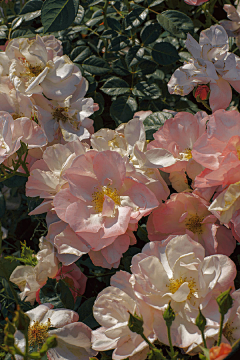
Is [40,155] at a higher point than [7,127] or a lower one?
lower

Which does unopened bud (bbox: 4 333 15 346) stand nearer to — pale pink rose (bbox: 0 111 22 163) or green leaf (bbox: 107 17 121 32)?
pale pink rose (bbox: 0 111 22 163)

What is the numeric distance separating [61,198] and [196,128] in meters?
0.34

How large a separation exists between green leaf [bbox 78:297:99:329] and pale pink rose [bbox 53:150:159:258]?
174mm

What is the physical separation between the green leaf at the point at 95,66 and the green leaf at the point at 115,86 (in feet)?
0.12

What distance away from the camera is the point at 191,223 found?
0.80m

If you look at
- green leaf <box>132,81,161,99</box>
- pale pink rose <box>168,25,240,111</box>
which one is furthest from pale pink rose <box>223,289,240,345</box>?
green leaf <box>132,81,161,99</box>

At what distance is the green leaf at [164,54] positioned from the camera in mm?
1110

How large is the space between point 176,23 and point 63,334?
0.91m

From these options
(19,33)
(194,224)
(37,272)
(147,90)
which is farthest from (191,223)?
(19,33)

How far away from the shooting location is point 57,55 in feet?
3.32

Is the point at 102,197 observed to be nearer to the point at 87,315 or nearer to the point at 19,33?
the point at 87,315

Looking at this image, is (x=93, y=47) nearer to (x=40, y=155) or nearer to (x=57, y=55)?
(x=57, y=55)

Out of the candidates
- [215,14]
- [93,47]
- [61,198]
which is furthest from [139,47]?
[215,14]

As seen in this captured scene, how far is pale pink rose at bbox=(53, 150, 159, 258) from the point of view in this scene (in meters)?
0.73
